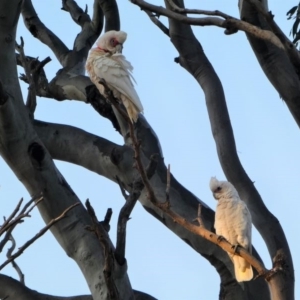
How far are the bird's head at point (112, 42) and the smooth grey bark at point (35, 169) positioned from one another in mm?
842

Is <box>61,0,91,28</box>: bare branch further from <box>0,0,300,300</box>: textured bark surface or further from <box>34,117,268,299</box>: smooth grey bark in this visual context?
<box>34,117,268,299</box>: smooth grey bark

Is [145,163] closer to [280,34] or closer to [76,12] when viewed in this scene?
[280,34]

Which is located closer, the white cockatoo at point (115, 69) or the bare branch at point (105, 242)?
the bare branch at point (105, 242)

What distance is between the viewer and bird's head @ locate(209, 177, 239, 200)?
3.72 metres

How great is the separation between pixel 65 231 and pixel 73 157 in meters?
0.64

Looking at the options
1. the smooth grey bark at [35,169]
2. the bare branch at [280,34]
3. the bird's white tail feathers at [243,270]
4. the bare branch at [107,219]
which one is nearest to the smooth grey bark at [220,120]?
the bird's white tail feathers at [243,270]

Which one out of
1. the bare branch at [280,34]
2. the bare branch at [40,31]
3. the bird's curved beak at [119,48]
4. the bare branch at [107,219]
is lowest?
the bare branch at [107,219]

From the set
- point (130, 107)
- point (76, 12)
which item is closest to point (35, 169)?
point (130, 107)

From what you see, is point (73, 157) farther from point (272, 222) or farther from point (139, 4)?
point (139, 4)

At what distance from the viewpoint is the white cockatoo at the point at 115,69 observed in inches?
159

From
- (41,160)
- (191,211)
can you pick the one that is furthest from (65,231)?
(191,211)

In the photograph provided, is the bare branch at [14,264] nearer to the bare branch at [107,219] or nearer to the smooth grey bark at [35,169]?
the smooth grey bark at [35,169]

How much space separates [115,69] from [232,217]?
1043mm

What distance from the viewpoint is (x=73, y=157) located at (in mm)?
3994
